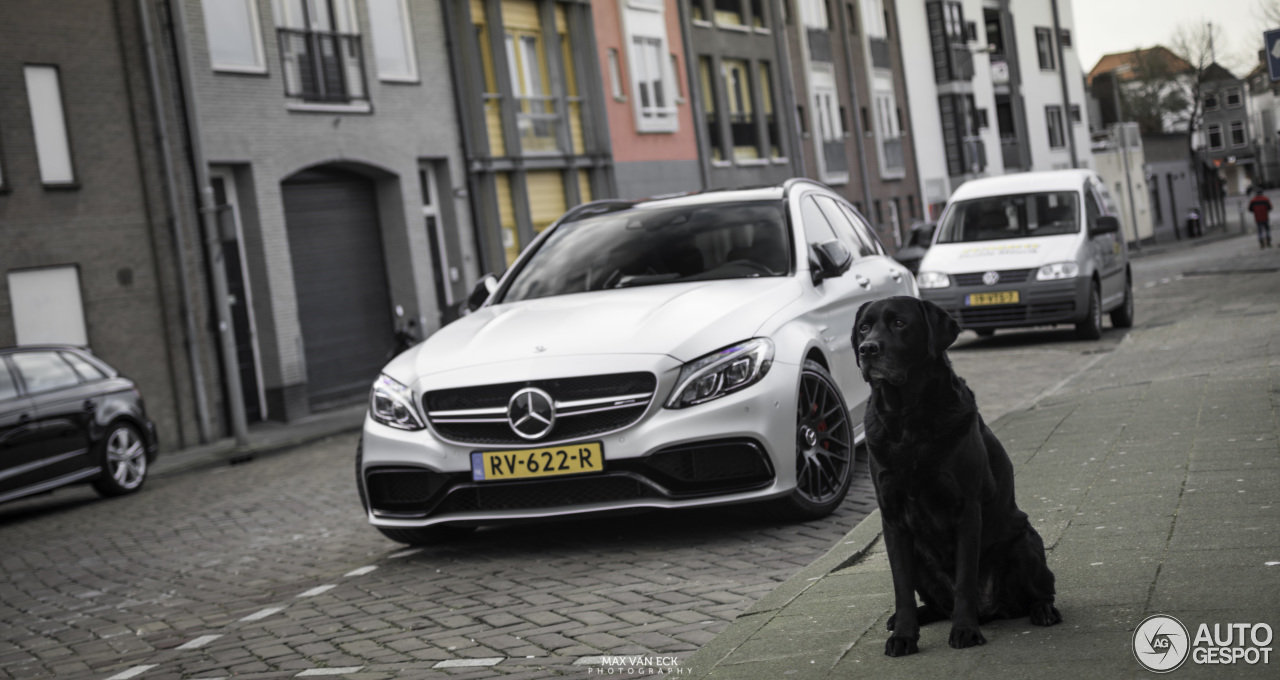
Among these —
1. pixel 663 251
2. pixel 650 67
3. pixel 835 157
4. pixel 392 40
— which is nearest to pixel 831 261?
pixel 663 251

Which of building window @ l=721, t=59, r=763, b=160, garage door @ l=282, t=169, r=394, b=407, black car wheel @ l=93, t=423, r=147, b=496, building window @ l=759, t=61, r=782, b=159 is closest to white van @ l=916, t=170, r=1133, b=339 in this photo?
black car wheel @ l=93, t=423, r=147, b=496

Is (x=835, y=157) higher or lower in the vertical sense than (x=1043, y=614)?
higher

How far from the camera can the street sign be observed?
17.5 metres

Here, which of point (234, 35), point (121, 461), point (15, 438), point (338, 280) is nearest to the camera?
point (15, 438)

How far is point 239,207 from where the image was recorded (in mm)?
24125

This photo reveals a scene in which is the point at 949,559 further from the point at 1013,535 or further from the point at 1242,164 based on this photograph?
the point at 1242,164

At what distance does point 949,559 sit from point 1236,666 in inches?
32.5

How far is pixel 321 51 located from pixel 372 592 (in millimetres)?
20955

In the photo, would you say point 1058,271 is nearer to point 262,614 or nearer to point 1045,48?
point 262,614

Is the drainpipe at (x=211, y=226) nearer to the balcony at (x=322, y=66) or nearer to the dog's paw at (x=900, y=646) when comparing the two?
the balcony at (x=322, y=66)

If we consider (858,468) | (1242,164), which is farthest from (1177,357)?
(1242,164)

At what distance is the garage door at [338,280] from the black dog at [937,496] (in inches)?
856

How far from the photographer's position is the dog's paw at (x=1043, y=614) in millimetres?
4320

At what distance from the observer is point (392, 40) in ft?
93.6
